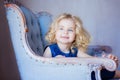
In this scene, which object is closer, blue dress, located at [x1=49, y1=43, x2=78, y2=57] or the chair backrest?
the chair backrest

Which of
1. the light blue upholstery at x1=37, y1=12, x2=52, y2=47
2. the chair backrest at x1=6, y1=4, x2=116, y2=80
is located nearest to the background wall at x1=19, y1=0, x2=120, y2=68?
the light blue upholstery at x1=37, y1=12, x2=52, y2=47

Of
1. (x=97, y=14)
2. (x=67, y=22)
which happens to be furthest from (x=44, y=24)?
(x=97, y=14)

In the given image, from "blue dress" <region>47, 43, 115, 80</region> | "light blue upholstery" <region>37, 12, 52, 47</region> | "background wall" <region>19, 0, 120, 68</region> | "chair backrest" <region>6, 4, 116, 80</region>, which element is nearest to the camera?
"chair backrest" <region>6, 4, 116, 80</region>

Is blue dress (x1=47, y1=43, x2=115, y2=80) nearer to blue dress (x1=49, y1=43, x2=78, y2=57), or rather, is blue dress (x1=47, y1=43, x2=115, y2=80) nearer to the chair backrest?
blue dress (x1=49, y1=43, x2=78, y2=57)

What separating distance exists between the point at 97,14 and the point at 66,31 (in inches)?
36.3

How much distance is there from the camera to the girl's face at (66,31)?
5.26ft

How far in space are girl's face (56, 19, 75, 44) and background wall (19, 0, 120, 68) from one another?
2.43ft

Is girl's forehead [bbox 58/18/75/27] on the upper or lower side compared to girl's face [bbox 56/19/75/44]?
upper

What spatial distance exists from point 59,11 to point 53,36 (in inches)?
28.3

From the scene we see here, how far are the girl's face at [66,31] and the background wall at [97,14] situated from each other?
0.74 m

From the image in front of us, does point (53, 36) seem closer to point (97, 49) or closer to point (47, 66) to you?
point (47, 66)

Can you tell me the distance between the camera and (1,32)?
190cm

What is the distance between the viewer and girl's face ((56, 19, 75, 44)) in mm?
1604

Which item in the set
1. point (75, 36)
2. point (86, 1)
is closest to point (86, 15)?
point (86, 1)
